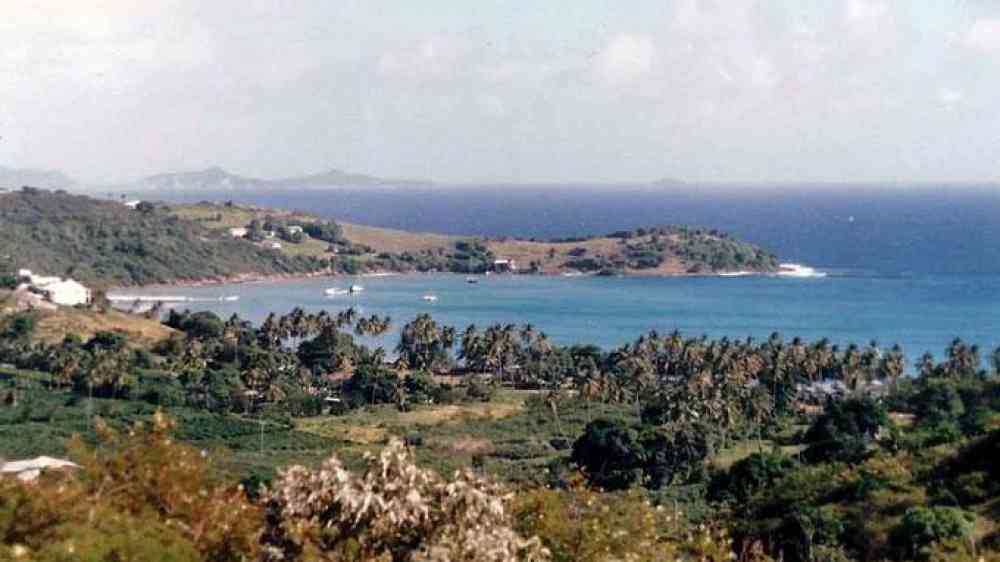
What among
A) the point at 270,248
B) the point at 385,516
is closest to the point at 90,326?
the point at 270,248

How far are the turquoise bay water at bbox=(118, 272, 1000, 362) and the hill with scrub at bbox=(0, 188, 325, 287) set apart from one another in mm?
5204

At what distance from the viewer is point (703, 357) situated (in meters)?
68.1

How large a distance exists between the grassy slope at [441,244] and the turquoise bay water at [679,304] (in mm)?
6491

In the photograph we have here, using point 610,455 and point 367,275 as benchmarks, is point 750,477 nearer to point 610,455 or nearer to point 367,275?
point 610,455

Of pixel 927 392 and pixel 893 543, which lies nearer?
pixel 893 543

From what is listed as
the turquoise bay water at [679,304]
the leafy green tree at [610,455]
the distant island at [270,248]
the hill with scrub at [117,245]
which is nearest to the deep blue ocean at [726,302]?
the turquoise bay water at [679,304]

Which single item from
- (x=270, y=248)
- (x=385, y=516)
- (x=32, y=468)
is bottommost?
(x=270, y=248)

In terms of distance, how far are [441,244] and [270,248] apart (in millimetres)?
23509

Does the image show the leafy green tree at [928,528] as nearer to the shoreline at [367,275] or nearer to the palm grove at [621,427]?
the palm grove at [621,427]

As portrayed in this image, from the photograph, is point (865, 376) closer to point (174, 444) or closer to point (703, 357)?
point (703, 357)

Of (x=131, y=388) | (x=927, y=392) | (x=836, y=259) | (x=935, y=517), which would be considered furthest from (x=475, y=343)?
(x=836, y=259)

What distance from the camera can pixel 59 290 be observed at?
316 ft

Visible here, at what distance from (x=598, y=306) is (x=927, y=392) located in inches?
2159

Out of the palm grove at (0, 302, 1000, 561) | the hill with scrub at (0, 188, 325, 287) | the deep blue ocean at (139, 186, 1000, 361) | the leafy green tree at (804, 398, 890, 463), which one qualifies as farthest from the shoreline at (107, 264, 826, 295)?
the leafy green tree at (804, 398, 890, 463)
